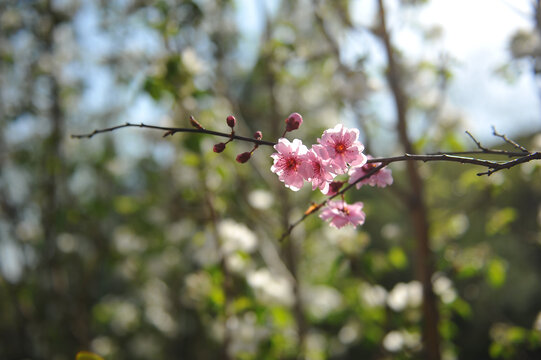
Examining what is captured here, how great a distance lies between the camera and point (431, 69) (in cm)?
152

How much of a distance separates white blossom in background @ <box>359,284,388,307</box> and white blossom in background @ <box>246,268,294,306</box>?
0.30 metres

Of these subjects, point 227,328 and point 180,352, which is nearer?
point 227,328

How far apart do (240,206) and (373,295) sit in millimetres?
739

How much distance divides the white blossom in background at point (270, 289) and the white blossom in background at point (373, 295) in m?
0.30

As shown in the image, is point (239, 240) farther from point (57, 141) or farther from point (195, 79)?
point (57, 141)

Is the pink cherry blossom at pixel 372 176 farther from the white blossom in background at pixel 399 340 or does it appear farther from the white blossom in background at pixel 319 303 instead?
the white blossom in background at pixel 319 303

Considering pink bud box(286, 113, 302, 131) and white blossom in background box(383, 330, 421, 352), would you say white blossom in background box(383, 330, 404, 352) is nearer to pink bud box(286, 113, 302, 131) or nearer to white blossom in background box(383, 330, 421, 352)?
white blossom in background box(383, 330, 421, 352)

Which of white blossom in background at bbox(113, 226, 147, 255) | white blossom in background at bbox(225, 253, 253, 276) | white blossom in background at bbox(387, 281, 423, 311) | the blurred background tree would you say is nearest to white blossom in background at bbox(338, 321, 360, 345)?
the blurred background tree

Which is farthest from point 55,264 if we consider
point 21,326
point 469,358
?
point 469,358

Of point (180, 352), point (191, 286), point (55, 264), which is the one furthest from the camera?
point (180, 352)

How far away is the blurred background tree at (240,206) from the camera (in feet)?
4.81

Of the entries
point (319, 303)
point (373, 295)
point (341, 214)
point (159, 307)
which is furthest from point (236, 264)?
point (159, 307)

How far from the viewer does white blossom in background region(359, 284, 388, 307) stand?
5.22 feet

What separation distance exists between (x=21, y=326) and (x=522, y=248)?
12.0 feet
